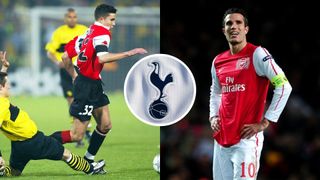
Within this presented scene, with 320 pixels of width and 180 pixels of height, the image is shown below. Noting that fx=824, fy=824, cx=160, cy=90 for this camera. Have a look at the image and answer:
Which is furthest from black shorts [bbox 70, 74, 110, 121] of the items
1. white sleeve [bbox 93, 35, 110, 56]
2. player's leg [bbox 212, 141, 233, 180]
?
player's leg [bbox 212, 141, 233, 180]

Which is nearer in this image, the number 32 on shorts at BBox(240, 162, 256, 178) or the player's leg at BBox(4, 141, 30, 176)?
the number 32 on shorts at BBox(240, 162, 256, 178)

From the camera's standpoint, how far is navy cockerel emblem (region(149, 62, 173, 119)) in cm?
686

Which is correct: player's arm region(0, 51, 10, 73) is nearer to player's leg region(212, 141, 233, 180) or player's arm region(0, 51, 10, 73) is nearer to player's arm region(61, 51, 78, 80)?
player's arm region(61, 51, 78, 80)

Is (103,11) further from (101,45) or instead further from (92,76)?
(92,76)

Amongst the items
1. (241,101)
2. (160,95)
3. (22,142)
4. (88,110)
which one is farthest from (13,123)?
(241,101)

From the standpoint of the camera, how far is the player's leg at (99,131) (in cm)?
683

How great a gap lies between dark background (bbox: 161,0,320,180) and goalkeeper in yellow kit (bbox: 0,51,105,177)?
65.8 inches

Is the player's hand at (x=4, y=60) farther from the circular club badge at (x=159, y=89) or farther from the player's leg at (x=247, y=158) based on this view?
the player's leg at (x=247, y=158)

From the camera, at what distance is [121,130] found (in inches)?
275

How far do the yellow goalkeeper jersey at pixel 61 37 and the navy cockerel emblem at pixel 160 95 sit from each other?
0.67 meters

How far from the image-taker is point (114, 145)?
6980mm

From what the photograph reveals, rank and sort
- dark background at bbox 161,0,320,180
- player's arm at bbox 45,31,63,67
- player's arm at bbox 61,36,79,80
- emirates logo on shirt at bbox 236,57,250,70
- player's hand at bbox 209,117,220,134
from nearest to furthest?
emirates logo on shirt at bbox 236,57,250,70
player's hand at bbox 209,117,220,134
player's arm at bbox 61,36,79,80
player's arm at bbox 45,31,63,67
dark background at bbox 161,0,320,180

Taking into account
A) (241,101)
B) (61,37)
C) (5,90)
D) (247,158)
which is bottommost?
(247,158)

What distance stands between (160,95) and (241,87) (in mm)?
1348
